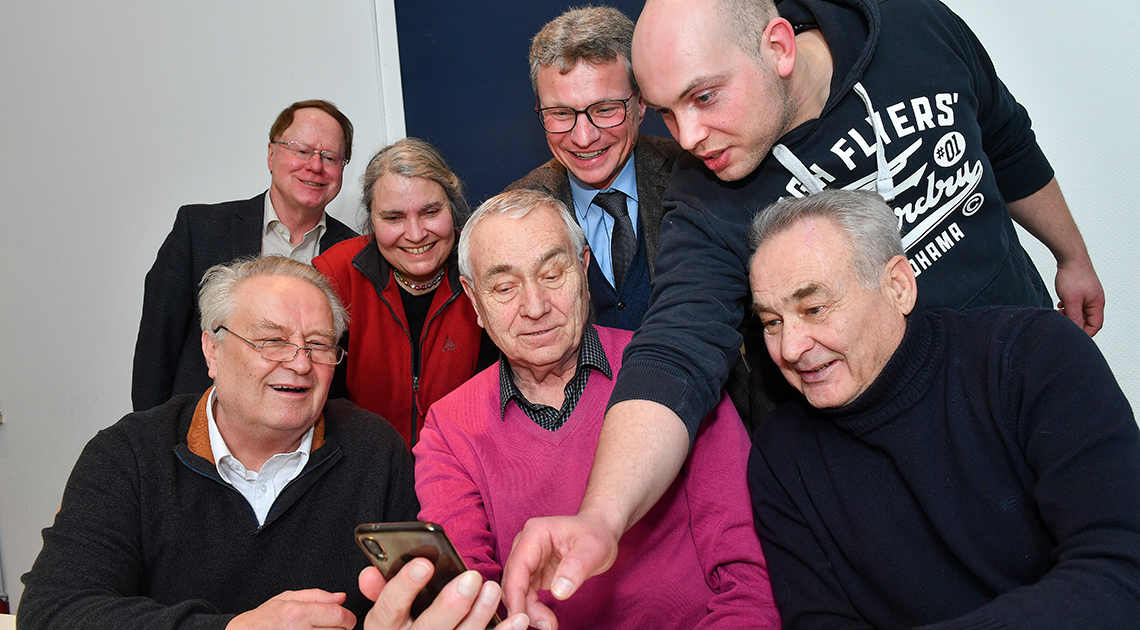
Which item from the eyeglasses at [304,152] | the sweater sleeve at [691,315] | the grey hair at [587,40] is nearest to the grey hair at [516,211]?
the sweater sleeve at [691,315]

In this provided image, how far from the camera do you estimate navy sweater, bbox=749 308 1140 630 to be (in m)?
1.14

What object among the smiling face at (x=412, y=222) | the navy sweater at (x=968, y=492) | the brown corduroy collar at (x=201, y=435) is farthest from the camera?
the smiling face at (x=412, y=222)

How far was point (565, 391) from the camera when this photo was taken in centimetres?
178

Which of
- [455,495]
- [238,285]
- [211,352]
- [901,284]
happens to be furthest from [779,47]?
[211,352]

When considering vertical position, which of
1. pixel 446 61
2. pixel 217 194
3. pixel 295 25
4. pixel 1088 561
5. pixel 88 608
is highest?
pixel 295 25

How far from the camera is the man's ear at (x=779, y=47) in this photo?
152 cm

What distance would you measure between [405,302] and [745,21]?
1378 millimetres

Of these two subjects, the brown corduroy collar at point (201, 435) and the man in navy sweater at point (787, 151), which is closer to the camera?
the man in navy sweater at point (787, 151)

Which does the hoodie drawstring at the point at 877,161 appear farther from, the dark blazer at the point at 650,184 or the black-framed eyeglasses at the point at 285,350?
the black-framed eyeglasses at the point at 285,350

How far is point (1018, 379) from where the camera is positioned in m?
1.29

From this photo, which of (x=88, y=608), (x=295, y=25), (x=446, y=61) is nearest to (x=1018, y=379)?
(x=88, y=608)

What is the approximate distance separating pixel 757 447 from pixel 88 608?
1.29m

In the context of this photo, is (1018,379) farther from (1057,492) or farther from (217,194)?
(217,194)

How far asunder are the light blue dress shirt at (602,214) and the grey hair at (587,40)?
9.7 inches
